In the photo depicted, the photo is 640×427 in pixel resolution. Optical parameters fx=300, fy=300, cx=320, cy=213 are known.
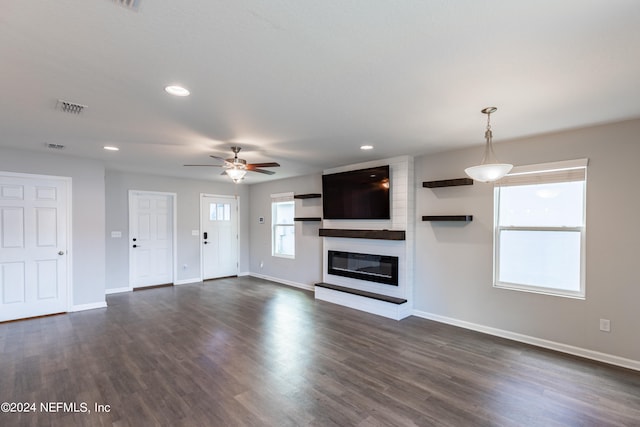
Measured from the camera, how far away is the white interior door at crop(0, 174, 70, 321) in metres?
4.49

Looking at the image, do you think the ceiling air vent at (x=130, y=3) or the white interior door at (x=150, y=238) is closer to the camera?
the ceiling air vent at (x=130, y=3)

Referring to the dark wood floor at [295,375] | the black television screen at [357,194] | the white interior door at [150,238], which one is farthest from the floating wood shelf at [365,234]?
the white interior door at [150,238]

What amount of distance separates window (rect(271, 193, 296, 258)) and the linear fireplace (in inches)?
59.2

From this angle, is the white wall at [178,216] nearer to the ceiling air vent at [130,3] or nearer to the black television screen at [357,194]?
the black television screen at [357,194]

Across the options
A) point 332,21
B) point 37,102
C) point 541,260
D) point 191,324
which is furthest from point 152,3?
point 541,260

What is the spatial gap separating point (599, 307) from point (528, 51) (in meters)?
3.02

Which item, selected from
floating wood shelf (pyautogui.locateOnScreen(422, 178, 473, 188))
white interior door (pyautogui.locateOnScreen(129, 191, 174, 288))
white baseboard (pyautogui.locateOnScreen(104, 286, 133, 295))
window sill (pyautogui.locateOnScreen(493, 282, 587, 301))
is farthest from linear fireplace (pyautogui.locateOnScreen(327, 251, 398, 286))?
white baseboard (pyautogui.locateOnScreen(104, 286, 133, 295))

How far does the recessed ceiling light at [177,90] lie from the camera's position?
2338 mm

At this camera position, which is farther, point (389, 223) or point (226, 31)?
point (389, 223)

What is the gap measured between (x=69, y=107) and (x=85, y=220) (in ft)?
9.96

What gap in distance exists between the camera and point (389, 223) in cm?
502

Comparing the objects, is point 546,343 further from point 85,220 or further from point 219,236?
point 85,220

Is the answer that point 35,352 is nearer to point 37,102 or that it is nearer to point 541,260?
point 37,102

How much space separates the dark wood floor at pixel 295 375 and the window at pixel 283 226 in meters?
2.76
